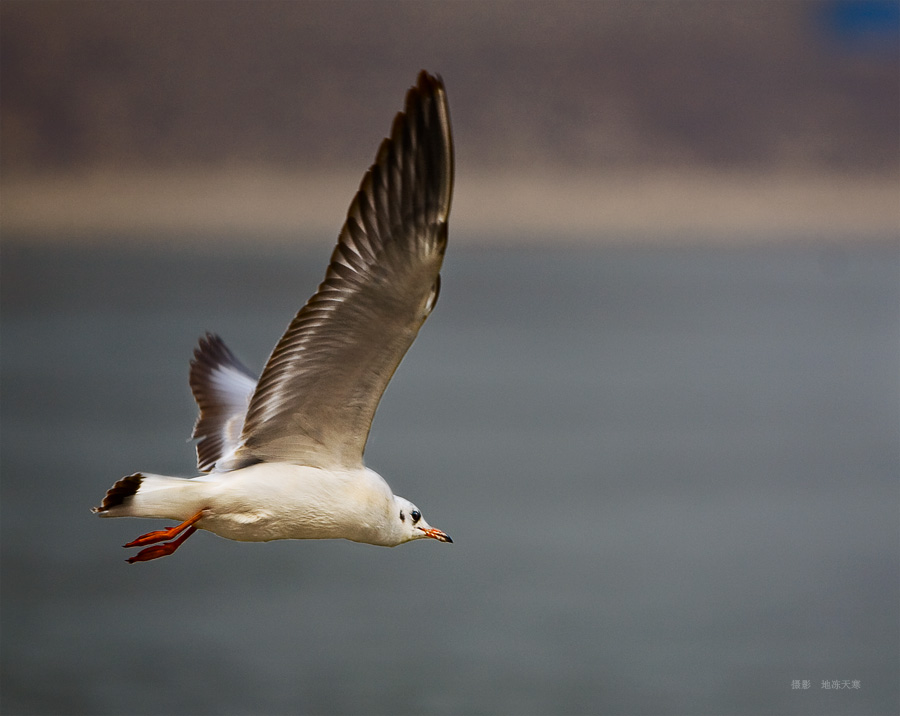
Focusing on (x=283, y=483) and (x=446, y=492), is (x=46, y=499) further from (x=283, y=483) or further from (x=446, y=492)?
(x=283, y=483)

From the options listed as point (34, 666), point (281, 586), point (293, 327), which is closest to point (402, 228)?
point (293, 327)

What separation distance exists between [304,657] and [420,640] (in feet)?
3.57

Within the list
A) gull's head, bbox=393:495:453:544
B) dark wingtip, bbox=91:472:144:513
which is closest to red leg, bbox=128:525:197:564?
dark wingtip, bbox=91:472:144:513

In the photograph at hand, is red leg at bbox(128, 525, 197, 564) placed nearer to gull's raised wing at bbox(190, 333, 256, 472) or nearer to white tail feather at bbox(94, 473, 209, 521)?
white tail feather at bbox(94, 473, 209, 521)

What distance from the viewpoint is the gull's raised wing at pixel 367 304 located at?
374 cm

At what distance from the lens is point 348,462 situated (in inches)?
170

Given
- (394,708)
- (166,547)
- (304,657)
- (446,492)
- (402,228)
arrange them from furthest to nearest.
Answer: (446,492), (304,657), (394,708), (166,547), (402,228)

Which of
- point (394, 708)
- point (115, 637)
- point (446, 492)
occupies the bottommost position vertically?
point (394, 708)

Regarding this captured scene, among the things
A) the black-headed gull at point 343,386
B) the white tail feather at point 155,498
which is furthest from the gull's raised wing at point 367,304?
the white tail feather at point 155,498

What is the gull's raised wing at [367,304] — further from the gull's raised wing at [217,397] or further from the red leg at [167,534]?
the gull's raised wing at [217,397]

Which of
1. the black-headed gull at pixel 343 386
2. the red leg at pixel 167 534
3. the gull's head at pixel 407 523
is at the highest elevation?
the black-headed gull at pixel 343 386

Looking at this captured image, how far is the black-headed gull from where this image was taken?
380cm

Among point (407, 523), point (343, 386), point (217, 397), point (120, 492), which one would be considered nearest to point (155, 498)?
point (120, 492)

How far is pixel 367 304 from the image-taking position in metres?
3.94
